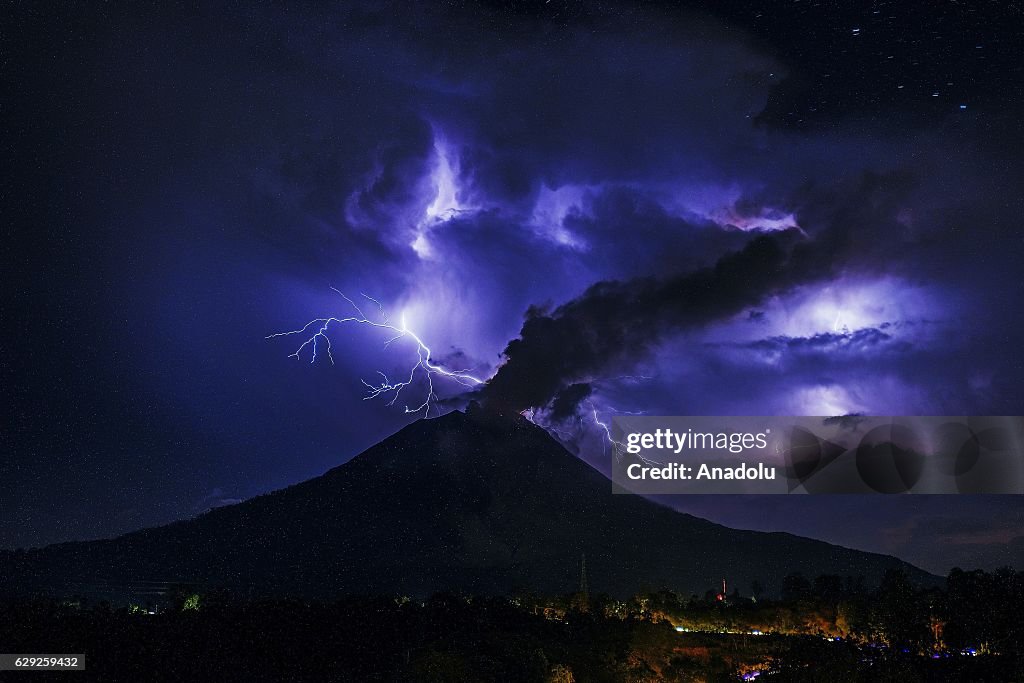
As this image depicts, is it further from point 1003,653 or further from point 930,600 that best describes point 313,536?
point 1003,653

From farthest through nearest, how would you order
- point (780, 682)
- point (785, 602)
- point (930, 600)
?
1. point (785, 602)
2. point (930, 600)
3. point (780, 682)

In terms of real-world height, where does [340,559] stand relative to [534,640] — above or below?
above

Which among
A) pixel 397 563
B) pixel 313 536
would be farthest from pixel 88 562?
pixel 397 563

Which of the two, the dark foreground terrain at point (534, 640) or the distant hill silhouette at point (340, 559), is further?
the distant hill silhouette at point (340, 559)

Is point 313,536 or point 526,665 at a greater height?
point 313,536

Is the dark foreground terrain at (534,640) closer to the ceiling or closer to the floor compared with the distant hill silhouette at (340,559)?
closer to the floor

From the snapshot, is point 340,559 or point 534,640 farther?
point 340,559

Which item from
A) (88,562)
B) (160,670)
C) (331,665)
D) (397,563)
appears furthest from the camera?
(397,563)

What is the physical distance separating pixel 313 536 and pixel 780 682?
14692cm

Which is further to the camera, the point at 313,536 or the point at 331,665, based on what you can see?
the point at 313,536

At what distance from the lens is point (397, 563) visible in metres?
178

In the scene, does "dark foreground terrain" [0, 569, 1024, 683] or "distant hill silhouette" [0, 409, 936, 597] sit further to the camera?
"distant hill silhouette" [0, 409, 936, 597]

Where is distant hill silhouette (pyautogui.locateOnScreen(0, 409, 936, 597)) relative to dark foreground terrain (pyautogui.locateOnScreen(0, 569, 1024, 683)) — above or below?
above

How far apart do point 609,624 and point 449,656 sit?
23148 mm
